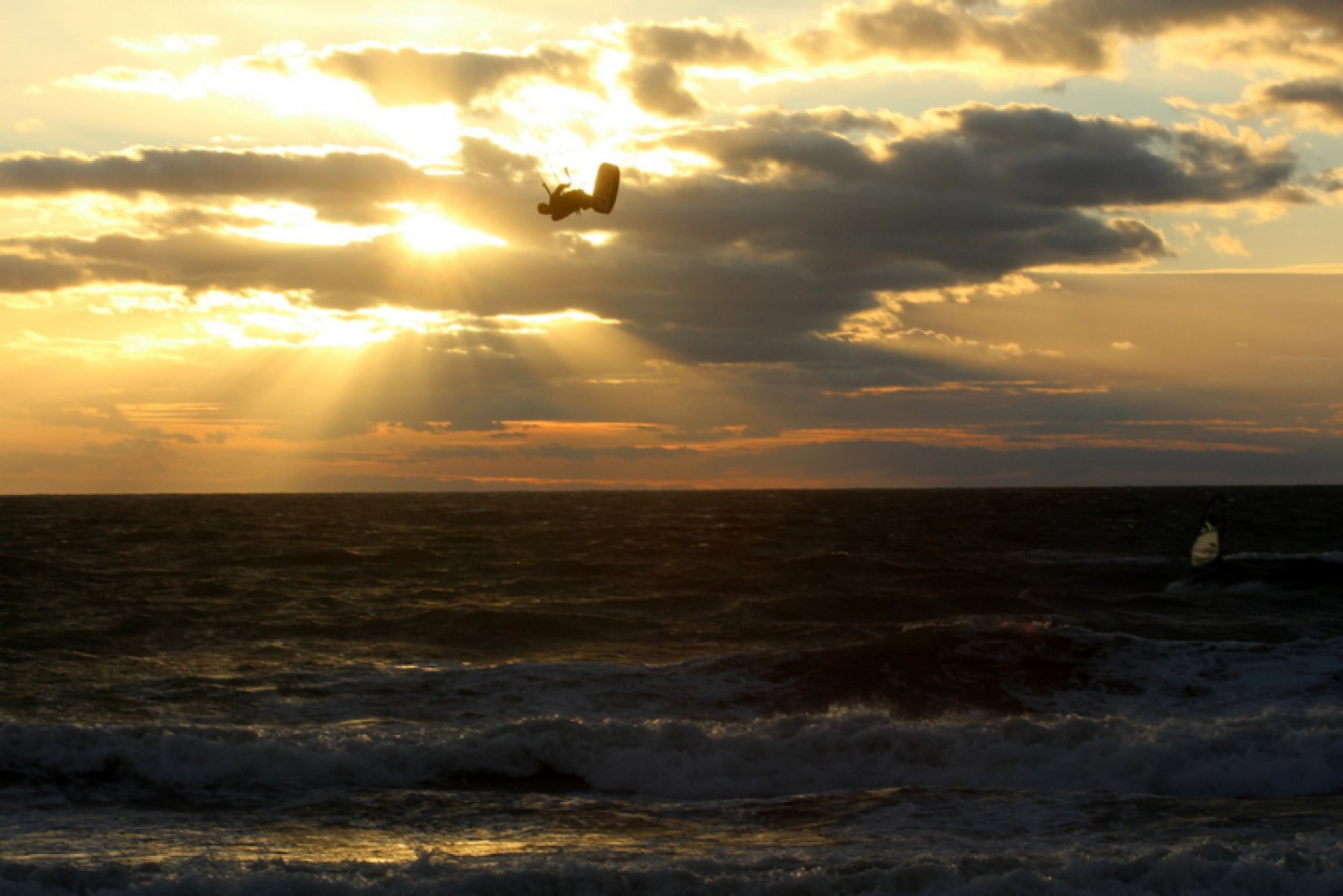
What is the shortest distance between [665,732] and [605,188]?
24.1 ft

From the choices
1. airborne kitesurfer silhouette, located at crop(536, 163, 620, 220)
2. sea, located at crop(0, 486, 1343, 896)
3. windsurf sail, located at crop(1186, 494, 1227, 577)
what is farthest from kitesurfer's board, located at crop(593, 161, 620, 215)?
windsurf sail, located at crop(1186, 494, 1227, 577)

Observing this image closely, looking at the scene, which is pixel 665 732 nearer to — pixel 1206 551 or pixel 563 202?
pixel 563 202

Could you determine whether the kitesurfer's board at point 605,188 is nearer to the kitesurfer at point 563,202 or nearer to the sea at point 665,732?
the kitesurfer at point 563,202

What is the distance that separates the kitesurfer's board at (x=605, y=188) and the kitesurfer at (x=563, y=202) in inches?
5.4

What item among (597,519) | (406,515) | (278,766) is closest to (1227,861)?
(278,766)

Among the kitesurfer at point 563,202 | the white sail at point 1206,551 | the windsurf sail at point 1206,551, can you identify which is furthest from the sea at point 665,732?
the kitesurfer at point 563,202

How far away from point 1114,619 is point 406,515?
189 ft

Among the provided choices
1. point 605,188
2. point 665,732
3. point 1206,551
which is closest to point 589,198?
point 605,188

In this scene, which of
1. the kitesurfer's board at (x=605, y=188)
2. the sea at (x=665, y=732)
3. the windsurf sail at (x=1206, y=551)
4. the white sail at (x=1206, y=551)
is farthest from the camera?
the white sail at (x=1206, y=551)

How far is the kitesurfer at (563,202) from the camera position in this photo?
642 inches

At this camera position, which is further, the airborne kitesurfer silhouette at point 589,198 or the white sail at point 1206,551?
the white sail at point 1206,551

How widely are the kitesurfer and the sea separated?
22.7 ft

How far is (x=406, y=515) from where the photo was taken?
255ft

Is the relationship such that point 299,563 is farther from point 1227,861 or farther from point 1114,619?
point 1227,861
